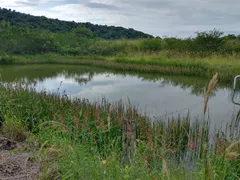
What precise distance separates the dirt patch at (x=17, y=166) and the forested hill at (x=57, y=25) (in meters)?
35.0

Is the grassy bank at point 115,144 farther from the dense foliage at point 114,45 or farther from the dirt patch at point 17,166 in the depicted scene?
the dense foliage at point 114,45

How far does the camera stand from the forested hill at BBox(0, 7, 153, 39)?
119ft

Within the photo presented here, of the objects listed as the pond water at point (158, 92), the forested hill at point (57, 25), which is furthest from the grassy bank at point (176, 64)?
the forested hill at point (57, 25)

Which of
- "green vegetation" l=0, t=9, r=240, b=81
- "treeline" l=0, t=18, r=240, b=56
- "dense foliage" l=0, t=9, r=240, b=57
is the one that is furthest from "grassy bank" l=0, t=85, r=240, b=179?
"treeline" l=0, t=18, r=240, b=56

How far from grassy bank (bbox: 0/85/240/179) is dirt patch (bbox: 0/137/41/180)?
0.11 m

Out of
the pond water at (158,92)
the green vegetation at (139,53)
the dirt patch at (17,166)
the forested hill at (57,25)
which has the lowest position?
the pond water at (158,92)

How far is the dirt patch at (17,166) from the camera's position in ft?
6.63

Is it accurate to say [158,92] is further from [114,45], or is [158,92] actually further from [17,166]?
[114,45]

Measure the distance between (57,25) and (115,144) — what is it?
125 feet

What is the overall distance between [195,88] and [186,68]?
327cm

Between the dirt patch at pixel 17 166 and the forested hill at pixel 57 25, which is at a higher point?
the forested hill at pixel 57 25

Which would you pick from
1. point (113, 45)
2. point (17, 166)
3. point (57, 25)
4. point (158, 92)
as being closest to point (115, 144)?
point (17, 166)

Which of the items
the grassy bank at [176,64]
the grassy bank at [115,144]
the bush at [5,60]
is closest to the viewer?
the grassy bank at [115,144]

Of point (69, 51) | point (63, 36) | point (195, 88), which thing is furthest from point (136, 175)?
point (63, 36)
